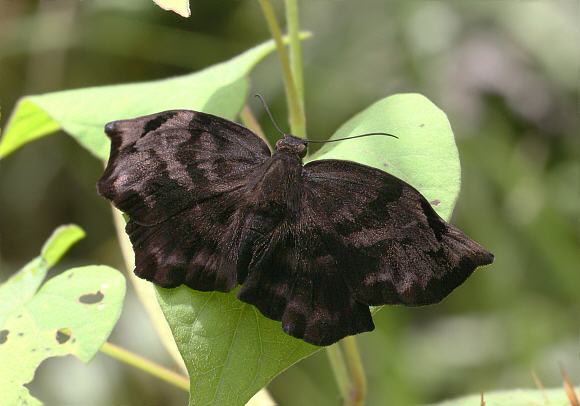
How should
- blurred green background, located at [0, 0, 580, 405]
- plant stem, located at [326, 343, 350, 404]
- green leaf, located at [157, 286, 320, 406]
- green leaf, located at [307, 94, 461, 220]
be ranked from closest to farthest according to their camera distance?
green leaf, located at [157, 286, 320, 406], green leaf, located at [307, 94, 461, 220], plant stem, located at [326, 343, 350, 404], blurred green background, located at [0, 0, 580, 405]

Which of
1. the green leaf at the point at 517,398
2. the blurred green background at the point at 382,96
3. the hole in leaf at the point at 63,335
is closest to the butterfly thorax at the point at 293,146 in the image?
the hole in leaf at the point at 63,335

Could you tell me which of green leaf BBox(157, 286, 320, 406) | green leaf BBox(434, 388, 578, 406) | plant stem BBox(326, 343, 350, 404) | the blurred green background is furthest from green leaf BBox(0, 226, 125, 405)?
the blurred green background

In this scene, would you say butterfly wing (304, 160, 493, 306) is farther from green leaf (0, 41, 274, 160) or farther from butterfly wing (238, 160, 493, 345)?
green leaf (0, 41, 274, 160)

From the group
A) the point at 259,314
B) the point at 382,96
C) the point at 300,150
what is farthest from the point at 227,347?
the point at 382,96

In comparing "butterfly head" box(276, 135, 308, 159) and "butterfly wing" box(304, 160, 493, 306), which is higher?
"butterfly head" box(276, 135, 308, 159)

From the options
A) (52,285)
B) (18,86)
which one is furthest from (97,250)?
(52,285)

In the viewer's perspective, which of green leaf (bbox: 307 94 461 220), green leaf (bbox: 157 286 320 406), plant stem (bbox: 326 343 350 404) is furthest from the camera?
plant stem (bbox: 326 343 350 404)

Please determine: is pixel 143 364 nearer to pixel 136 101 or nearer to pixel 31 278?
pixel 31 278

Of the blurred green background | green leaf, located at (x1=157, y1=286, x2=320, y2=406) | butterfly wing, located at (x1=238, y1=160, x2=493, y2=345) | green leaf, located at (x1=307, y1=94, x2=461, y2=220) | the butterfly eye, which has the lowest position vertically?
the blurred green background

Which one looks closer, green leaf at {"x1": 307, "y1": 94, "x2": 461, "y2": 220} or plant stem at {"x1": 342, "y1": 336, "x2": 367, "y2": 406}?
green leaf at {"x1": 307, "y1": 94, "x2": 461, "y2": 220}
